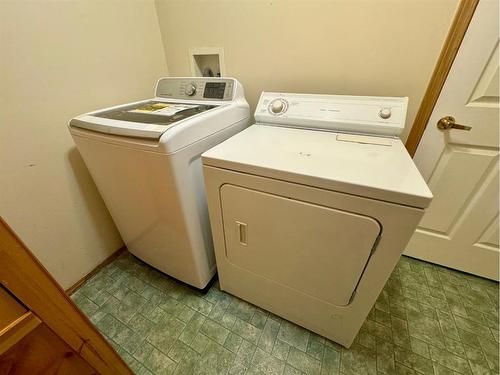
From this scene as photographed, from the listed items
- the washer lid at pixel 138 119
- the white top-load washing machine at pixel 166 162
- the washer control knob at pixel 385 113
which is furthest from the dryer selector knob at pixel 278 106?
the washer control knob at pixel 385 113

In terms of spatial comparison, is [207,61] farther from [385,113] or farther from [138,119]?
[385,113]

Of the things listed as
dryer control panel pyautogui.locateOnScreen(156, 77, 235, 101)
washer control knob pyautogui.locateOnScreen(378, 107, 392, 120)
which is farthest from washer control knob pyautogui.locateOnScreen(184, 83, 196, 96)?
washer control knob pyautogui.locateOnScreen(378, 107, 392, 120)

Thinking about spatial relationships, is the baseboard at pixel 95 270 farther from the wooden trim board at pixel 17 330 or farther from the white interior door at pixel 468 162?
the white interior door at pixel 468 162

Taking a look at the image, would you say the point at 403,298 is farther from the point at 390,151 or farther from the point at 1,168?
the point at 1,168

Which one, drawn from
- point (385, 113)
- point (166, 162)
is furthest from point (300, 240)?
point (385, 113)

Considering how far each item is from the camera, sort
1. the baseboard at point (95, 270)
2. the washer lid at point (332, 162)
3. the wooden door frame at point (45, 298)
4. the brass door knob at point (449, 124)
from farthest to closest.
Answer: the baseboard at point (95, 270) → the brass door knob at point (449, 124) → the washer lid at point (332, 162) → the wooden door frame at point (45, 298)

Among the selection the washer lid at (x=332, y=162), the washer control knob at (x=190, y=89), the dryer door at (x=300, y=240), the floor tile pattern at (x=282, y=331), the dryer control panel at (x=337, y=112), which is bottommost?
the floor tile pattern at (x=282, y=331)

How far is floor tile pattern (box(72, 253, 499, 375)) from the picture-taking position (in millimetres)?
1030

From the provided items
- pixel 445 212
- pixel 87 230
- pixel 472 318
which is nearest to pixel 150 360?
pixel 87 230

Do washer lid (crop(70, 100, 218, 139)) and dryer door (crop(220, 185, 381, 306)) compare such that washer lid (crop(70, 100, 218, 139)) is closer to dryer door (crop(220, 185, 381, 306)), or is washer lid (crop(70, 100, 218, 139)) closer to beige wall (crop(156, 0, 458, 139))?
dryer door (crop(220, 185, 381, 306))

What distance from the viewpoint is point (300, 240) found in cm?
84

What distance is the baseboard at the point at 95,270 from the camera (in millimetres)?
1362

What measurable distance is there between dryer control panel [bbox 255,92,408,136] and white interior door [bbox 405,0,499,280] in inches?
13.8

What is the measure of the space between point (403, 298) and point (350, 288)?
2.50 ft
